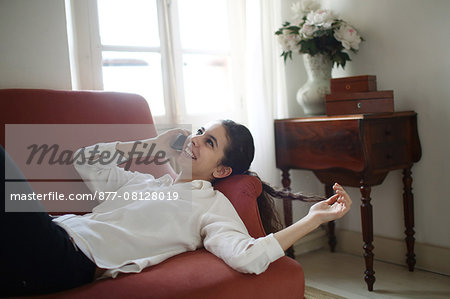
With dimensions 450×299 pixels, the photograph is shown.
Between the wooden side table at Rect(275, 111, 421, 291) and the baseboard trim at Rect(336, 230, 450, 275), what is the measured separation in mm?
75

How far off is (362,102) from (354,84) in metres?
0.10

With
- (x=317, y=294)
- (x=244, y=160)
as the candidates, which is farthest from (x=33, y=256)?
(x=317, y=294)

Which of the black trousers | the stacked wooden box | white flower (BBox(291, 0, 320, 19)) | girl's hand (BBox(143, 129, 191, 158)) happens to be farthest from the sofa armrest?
white flower (BBox(291, 0, 320, 19))

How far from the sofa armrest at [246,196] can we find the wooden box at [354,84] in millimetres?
865

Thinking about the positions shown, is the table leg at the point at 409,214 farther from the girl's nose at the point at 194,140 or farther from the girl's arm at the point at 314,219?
the girl's nose at the point at 194,140

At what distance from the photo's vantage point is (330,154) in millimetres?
1983

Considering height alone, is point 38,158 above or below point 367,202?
above

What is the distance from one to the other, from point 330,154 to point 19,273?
1.45m

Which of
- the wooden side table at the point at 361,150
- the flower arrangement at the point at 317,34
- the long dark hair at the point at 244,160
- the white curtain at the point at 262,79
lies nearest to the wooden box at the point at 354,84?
the wooden side table at the point at 361,150

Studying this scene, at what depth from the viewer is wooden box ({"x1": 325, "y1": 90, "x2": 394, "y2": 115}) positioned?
1931 mm

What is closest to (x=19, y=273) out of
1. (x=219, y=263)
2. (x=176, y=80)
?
(x=219, y=263)

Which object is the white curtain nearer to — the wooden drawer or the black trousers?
the wooden drawer

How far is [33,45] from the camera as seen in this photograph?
1.70 meters

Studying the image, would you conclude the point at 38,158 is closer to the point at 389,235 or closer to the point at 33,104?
the point at 33,104
